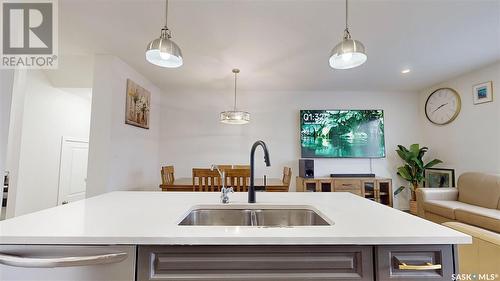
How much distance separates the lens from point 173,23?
7.03 ft

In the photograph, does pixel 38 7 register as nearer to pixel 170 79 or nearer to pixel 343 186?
pixel 170 79

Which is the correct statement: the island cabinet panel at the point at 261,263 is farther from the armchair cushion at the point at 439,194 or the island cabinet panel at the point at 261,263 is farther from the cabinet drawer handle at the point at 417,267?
the armchair cushion at the point at 439,194

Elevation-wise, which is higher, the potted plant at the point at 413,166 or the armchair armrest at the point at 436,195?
the potted plant at the point at 413,166

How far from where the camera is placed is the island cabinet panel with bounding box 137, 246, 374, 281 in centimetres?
74

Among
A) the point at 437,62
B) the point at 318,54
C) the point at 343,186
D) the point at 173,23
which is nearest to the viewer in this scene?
the point at 173,23

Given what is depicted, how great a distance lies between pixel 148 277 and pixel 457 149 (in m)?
4.72

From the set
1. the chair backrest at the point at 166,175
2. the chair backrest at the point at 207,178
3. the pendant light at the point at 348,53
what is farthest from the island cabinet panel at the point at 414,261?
the chair backrest at the point at 166,175

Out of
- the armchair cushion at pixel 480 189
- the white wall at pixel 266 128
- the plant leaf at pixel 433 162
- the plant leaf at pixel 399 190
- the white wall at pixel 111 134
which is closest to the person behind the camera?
the armchair cushion at pixel 480 189

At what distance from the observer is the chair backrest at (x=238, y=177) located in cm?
252

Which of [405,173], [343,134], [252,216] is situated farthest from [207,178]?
[405,173]

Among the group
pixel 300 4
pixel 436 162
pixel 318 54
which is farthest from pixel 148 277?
pixel 436 162

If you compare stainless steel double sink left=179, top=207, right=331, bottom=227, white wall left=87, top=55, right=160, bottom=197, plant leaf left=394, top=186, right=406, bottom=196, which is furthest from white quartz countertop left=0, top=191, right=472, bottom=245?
plant leaf left=394, top=186, right=406, bottom=196

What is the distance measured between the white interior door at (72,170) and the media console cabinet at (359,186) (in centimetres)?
387

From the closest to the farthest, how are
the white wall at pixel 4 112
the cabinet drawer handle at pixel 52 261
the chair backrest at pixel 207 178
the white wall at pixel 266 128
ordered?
the cabinet drawer handle at pixel 52 261
the white wall at pixel 4 112
the chair backrest at pixel 207 178
the white wall at pixel 266 128
